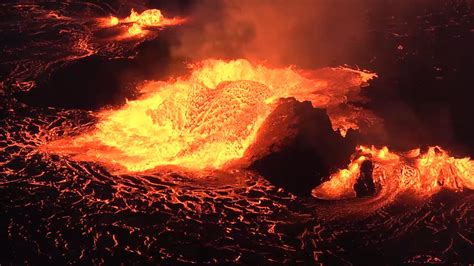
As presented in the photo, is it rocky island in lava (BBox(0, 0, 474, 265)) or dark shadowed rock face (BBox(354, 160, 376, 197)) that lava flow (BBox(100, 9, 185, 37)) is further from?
dark shadowed rock face (BBox(354, 160, 376, 197))

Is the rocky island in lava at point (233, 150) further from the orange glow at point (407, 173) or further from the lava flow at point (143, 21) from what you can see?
the lava flow at point (143, 21)

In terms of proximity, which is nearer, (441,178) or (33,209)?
(33,209)

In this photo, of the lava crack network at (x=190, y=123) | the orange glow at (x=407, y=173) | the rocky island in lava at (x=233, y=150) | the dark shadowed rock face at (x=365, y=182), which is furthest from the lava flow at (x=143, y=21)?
the dark shadowed rock face at (x=365, y=182)

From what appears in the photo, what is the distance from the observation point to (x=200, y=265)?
7.43 metres

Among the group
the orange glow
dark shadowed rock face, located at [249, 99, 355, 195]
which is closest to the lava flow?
dark shadowed rock face, located at [249, 99, 355, 195]

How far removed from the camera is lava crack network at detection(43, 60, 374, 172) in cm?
1025

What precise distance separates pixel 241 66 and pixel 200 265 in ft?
23.8

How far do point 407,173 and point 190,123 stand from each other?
15.8 ft

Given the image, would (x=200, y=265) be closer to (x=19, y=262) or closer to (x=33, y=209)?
(x=19, y=262)

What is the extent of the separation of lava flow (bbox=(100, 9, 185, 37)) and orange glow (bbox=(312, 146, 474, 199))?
12.0 m

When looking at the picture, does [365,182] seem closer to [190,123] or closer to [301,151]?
[301,151]

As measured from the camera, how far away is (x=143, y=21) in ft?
66.0

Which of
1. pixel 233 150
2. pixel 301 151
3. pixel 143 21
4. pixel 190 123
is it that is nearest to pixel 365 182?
pixel 301 151

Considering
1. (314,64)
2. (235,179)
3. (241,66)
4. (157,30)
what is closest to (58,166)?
(235,179)
